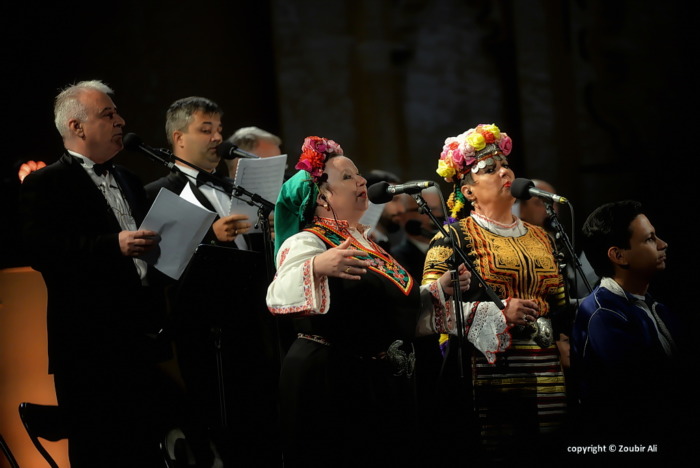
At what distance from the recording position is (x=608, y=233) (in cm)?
320

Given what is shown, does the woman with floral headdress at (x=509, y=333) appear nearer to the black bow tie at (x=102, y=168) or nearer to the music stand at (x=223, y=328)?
the music stand at (x=223, y=328)

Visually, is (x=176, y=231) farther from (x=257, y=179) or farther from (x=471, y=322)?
(x=471, y=322)

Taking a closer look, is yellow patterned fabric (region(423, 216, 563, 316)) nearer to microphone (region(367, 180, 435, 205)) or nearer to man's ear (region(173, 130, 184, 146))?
microphone (region(367, 180, 435, 205))

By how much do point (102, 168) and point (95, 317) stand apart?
696 millimetres

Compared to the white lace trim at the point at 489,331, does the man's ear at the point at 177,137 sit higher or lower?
higher

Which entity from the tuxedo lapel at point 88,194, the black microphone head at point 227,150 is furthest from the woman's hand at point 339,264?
the black microphone head at point 227,150

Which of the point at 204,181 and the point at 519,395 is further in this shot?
the point at 204,181

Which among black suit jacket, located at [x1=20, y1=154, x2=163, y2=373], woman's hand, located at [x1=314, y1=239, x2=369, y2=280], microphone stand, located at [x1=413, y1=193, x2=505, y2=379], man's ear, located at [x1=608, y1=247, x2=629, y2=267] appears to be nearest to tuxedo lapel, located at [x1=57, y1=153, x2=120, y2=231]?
black suit jacket, located at [x1=20, y1=154, x2=163, y2=373]

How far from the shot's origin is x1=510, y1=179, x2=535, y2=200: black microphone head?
3.23 metres

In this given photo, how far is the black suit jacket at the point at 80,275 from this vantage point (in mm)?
3217

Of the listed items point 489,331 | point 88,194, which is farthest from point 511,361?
point 88,194

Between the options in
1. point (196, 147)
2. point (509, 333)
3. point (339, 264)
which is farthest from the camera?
point (196, 147)

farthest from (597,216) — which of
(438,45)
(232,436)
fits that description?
(438,45)

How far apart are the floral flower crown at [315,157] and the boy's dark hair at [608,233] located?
1.11 metres
